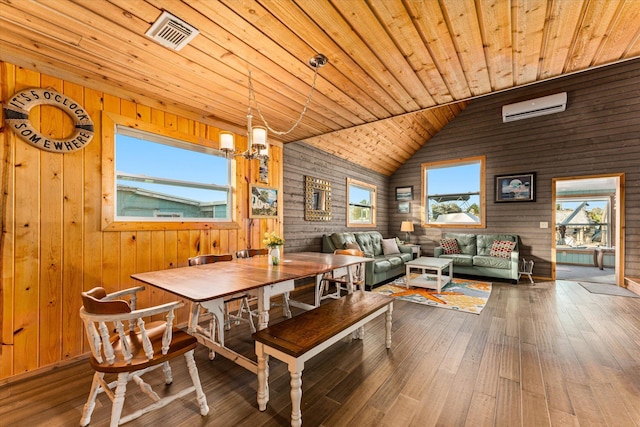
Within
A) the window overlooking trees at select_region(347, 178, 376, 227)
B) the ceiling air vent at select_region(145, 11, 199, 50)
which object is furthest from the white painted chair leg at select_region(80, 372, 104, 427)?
the window overlooking trees at select_region(347, 178, 376, 227)

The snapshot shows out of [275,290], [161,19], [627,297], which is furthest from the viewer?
[627,297]

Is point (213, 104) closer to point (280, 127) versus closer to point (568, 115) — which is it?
point (280, 127)

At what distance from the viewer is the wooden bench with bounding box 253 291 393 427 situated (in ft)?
4.82

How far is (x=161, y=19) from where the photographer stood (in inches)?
63.8

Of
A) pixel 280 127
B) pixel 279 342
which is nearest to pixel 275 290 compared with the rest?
pixel 279 342

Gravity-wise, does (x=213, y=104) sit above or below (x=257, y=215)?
above

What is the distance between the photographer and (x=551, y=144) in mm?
5285

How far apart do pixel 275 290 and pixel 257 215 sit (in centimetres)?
203

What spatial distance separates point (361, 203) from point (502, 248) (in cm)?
308

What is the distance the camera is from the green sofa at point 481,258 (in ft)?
16.2

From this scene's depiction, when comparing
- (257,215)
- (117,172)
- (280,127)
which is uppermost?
(280,127)

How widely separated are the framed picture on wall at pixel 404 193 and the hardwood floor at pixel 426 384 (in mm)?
4416

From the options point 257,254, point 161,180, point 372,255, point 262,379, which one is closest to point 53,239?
point 161,180

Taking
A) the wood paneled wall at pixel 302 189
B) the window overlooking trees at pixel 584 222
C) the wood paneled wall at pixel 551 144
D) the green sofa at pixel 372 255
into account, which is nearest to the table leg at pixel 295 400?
the wood paneled wall at pixel 302 189
